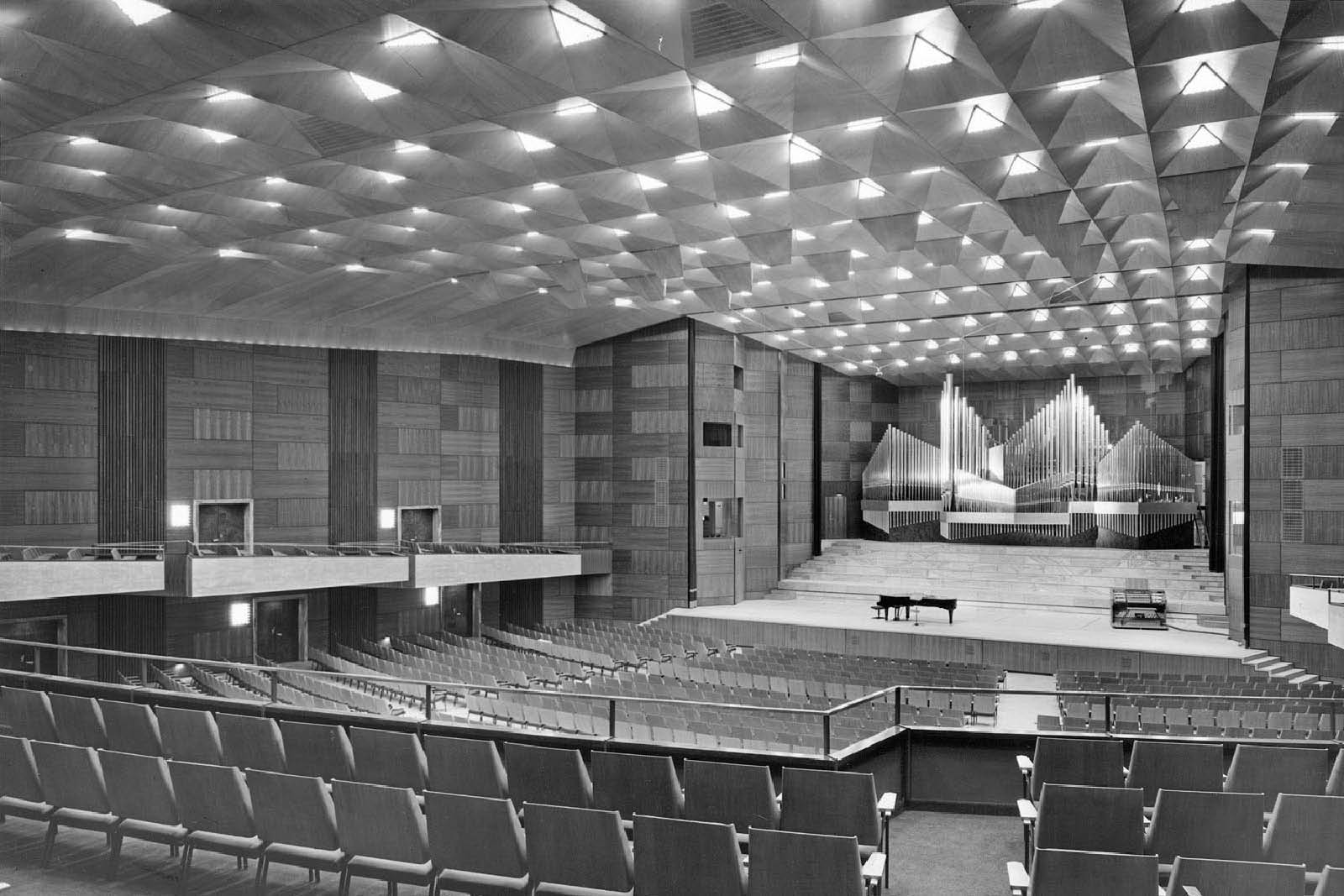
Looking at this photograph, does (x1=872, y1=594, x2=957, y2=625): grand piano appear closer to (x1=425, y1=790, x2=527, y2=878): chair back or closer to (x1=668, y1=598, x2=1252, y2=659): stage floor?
(x1=668, y1=598, x2=1252, y2=659): stage floor

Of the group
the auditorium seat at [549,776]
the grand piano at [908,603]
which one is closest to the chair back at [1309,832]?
the auditorium seat at [549,776]

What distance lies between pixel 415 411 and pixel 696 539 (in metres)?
7.50

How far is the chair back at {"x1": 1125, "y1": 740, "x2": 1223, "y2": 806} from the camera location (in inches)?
245

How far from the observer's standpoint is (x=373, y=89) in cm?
978

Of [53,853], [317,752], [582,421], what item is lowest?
[53,853]

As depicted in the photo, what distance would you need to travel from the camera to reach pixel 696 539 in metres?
25.5

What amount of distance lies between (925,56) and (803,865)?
24.0 feet

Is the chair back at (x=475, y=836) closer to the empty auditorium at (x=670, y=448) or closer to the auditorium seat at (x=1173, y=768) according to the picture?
the empty auditorium at (x=670, y=448)

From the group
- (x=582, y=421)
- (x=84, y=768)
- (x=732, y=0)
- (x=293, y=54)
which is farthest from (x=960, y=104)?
(x=582, y=421)

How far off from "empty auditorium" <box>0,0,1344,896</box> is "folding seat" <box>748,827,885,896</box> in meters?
0.02

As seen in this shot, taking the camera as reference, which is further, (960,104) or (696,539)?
(696,539)

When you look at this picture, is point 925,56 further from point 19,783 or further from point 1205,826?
point 19,783

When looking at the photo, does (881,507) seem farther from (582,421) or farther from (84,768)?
(84,768)

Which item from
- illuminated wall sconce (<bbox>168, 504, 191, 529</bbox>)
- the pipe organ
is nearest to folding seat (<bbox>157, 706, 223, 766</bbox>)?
illuminated wall sconce (<bbox>168, 504, 191, 529</bbox>)
